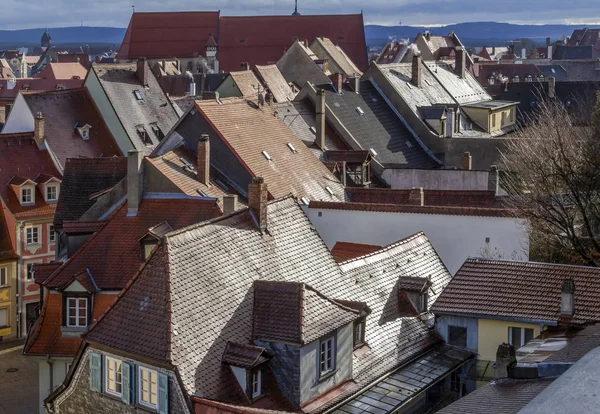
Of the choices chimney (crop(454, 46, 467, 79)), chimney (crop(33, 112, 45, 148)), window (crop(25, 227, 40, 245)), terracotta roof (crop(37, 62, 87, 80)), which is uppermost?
terracotta roof (crop(37, 62, 87, 80))

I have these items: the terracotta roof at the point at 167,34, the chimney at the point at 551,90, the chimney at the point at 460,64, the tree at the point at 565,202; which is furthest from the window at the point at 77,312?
the terracotta roof at the point at 167,34

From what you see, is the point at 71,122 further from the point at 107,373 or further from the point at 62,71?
the point at 62,71

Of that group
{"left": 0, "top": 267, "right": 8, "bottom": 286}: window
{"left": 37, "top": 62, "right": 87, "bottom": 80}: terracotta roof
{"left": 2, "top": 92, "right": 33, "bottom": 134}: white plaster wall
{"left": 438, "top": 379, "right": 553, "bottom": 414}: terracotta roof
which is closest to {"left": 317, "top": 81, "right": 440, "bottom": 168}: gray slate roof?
{"left": 2, "top": 92, "right": 33, "bottom": 134}: white plaster wall

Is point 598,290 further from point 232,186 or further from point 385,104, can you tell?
point 385,104

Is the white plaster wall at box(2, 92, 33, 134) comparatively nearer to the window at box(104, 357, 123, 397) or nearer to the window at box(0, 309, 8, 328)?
the window at box(0, 309, 8, 328)

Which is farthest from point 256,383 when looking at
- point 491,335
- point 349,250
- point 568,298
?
point 349,250

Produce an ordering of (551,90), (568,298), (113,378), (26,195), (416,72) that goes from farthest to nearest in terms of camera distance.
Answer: (551,90) < (416,72) < (26,195) < (568,298) < (113,378)

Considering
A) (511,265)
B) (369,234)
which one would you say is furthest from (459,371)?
(369,234)

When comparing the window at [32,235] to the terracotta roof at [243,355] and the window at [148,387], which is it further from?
the terracotta roof at [243,355]
